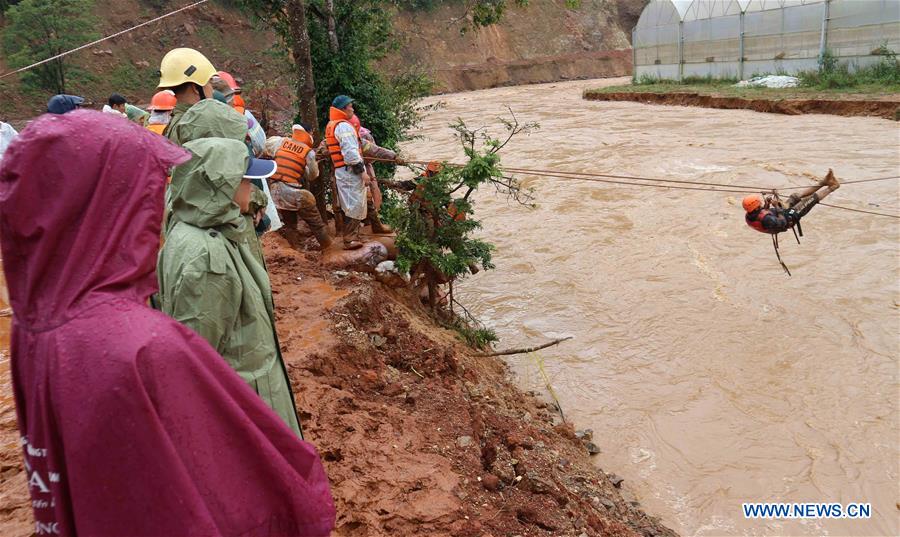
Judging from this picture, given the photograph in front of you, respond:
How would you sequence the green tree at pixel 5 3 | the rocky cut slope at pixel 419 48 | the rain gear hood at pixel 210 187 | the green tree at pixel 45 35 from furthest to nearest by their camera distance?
the rocky cut slope at pixel 419 48 → the green tree at pixel 5 3 → the green tree at pixel 45 35 → the rain gear hood at pixel 210 187

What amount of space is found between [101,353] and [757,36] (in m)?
26.1

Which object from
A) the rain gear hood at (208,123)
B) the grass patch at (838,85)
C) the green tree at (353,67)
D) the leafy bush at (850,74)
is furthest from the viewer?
the leafy bush at (850,74)

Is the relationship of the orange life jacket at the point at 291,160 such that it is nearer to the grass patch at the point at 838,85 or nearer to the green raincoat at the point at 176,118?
the green raincoat at the point at 176,118

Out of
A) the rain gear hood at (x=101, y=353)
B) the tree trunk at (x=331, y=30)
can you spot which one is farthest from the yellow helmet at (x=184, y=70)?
the tree trunk at (x=331, y=30)

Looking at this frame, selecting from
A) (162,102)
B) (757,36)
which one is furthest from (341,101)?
(757,36)

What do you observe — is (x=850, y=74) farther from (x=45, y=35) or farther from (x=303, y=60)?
(x=45, y=35)

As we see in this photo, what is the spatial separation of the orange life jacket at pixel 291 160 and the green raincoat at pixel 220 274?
4.34m

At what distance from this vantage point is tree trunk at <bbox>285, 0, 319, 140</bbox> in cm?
799

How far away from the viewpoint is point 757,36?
23.5m

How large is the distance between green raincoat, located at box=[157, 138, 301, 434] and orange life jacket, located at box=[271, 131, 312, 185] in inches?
171

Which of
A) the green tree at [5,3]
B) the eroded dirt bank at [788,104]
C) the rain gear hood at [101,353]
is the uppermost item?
the green tree at [5,3]

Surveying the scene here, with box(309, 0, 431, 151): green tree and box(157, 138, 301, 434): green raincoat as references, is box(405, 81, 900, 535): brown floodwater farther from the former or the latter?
box(157, 138, 301, 434): green raincoat

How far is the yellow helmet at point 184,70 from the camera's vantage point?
4.11 m

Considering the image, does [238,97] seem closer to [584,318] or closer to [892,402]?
[584,318]
